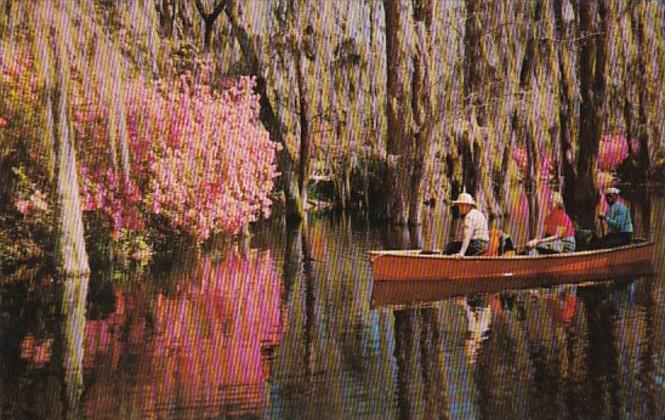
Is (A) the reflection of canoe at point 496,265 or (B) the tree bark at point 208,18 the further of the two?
(B) the tree bark at point 208,18

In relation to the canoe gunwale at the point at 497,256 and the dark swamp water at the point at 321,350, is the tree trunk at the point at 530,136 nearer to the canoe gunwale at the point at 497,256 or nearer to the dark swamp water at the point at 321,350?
the canoe gunwale at the point at 497,256

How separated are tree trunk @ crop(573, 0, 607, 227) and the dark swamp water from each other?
11.0m

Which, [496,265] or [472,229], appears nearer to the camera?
[496,265]

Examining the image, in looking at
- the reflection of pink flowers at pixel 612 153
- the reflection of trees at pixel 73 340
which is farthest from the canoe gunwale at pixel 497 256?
the reflection of pink flowers at pixel 612 153

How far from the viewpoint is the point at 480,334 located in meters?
9.23

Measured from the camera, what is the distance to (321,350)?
8820mm

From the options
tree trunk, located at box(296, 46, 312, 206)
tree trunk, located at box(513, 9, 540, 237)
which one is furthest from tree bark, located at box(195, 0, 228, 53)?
tree trunk, located at box(513, 9, 540, 237)

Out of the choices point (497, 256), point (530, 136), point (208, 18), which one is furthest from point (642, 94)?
point (497, 256)

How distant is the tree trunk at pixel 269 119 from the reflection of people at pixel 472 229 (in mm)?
9720

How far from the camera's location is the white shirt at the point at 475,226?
1302 cm

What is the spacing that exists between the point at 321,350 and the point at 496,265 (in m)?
4.72

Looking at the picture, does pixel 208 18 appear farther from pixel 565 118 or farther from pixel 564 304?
pixel 564 304

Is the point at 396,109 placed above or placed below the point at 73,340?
above

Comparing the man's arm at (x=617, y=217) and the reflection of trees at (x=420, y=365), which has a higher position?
the man's arm at (x=617, y=217)
